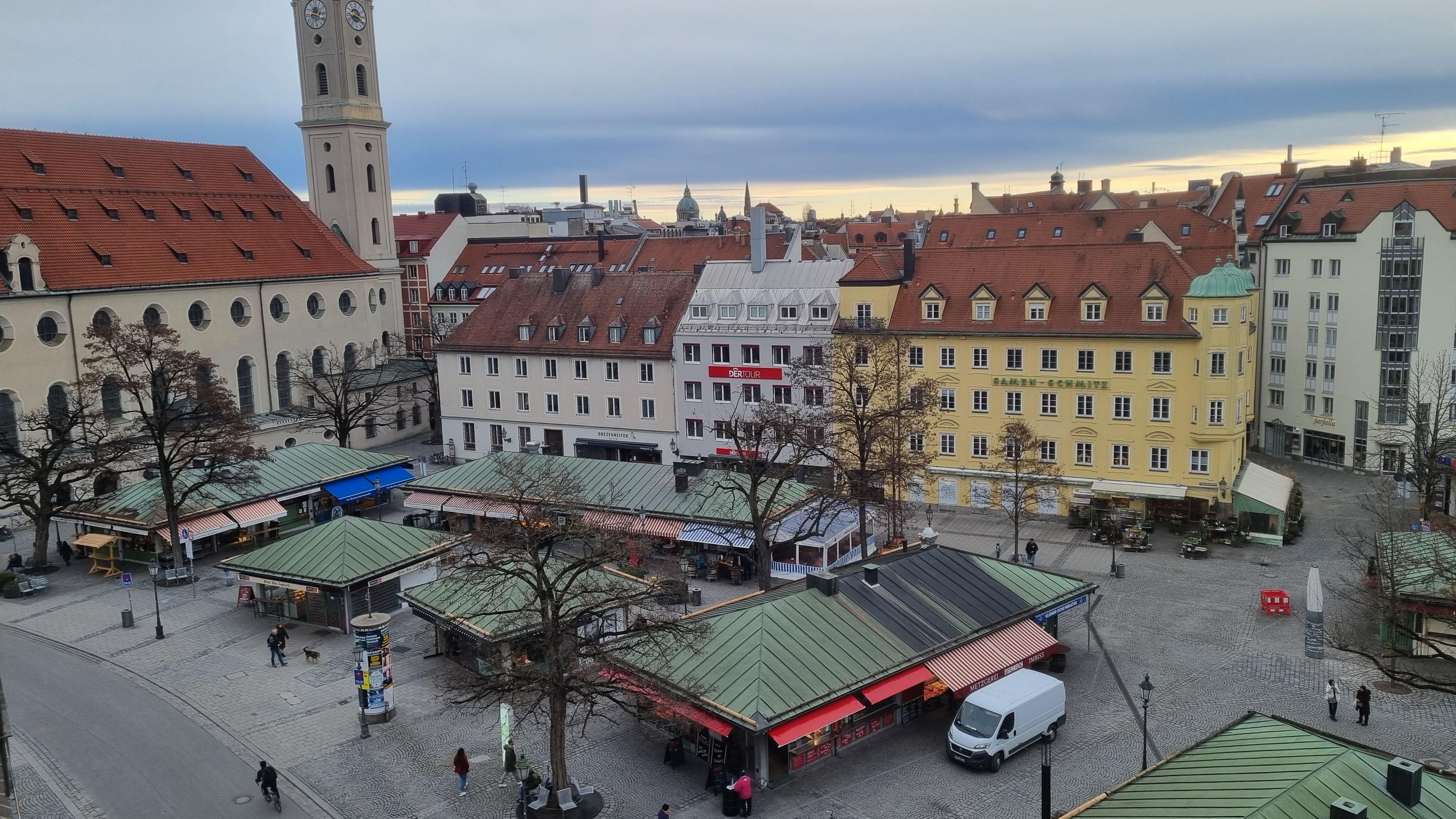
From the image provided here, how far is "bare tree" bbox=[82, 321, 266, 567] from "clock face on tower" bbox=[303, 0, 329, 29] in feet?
91.8

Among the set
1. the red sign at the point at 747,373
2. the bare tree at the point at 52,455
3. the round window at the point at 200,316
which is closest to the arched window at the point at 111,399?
the bare tree at the point at 52,455

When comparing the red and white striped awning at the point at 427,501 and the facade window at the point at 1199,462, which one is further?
the red and white striped awning at the point at 427,501

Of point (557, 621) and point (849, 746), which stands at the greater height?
point (557, 621)

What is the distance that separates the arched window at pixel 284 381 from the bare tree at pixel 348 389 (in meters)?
0.32

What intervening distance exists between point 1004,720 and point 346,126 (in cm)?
6487

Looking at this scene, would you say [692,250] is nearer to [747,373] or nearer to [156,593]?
[747,373]

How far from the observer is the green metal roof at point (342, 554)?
37.7m

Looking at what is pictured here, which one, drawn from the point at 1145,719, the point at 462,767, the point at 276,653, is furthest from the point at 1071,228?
the point at 462,767

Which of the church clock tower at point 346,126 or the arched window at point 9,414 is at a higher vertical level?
the church clock tower at point 346,126

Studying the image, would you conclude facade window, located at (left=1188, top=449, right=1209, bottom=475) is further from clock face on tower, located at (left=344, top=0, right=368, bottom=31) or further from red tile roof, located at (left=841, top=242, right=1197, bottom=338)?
clock face on tower, located at (left=344, top=0, right=368, bottom=31)

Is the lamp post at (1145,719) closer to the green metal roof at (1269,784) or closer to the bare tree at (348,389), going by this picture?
the green metal roof at (1269,784)

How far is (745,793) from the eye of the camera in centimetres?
2530

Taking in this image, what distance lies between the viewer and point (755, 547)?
42.6 meters

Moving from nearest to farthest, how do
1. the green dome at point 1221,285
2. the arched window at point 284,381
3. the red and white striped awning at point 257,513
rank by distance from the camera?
1. the green dome at point 1221,285
2. the red and white striped awning at point 257,513
3. the arched window at point 284,381
